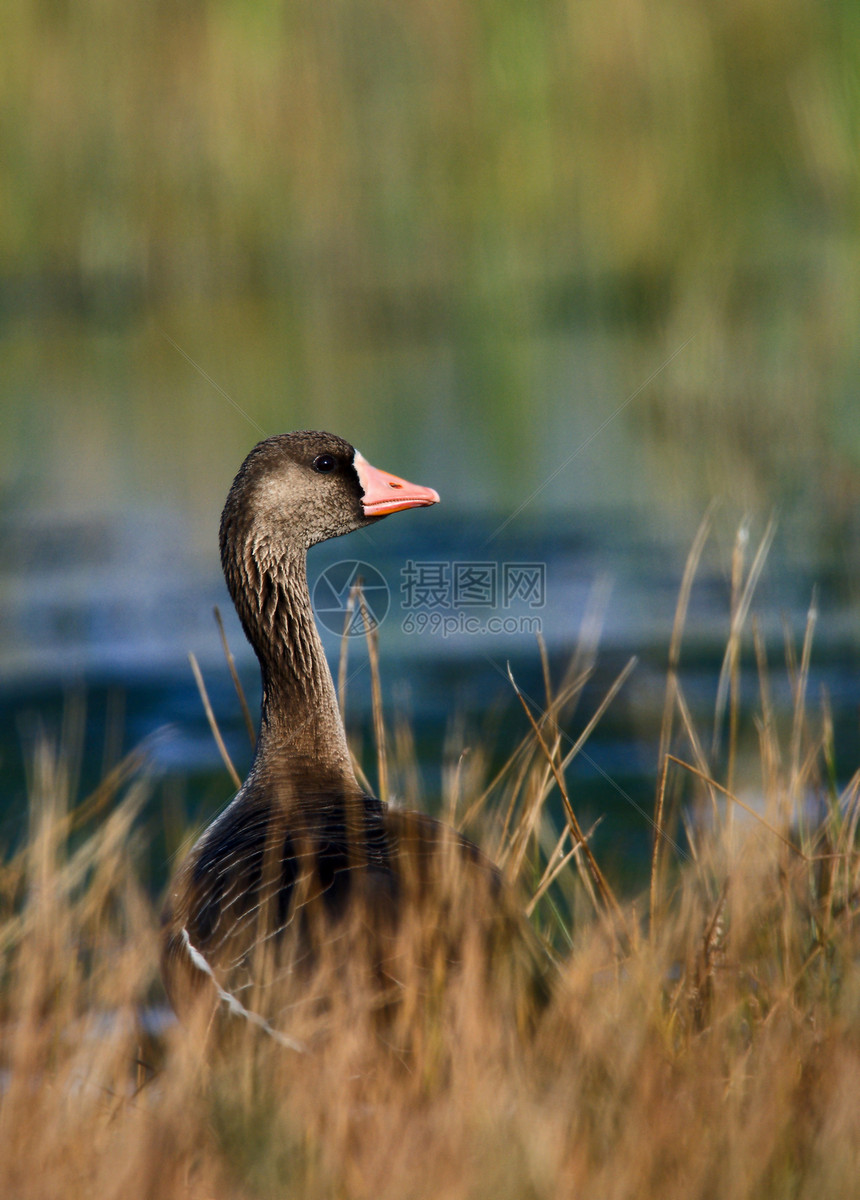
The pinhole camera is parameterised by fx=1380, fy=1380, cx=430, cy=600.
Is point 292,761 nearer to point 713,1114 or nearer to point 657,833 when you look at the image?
point 657,833

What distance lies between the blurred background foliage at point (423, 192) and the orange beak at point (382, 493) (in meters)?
8.86

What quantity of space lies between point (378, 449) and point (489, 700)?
3.81 meters

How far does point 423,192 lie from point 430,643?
30.4 feet

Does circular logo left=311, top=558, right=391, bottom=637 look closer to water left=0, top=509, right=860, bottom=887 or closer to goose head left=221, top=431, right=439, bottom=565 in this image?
water left=0, top=509, right=860, bottom=887

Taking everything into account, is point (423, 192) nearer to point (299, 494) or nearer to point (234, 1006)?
point (299, 494)

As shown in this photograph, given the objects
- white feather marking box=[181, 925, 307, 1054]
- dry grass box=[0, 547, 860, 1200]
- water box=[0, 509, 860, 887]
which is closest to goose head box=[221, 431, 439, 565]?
dry grass box=[0, 547, 860, 1200]

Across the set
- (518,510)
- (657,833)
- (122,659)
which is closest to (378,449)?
(518,510)

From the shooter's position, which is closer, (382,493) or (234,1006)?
(234,1006)

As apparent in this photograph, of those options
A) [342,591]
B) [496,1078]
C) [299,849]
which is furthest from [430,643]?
[496,1078]

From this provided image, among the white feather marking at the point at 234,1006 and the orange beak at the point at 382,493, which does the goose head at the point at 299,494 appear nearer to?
the orange beak at the point at 382,493

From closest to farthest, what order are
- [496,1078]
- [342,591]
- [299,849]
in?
[496,1078] → [299,849] → [342,591]

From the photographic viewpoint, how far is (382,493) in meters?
4.85

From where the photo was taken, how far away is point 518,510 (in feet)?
35.0

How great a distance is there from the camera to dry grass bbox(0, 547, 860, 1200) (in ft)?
8.09
